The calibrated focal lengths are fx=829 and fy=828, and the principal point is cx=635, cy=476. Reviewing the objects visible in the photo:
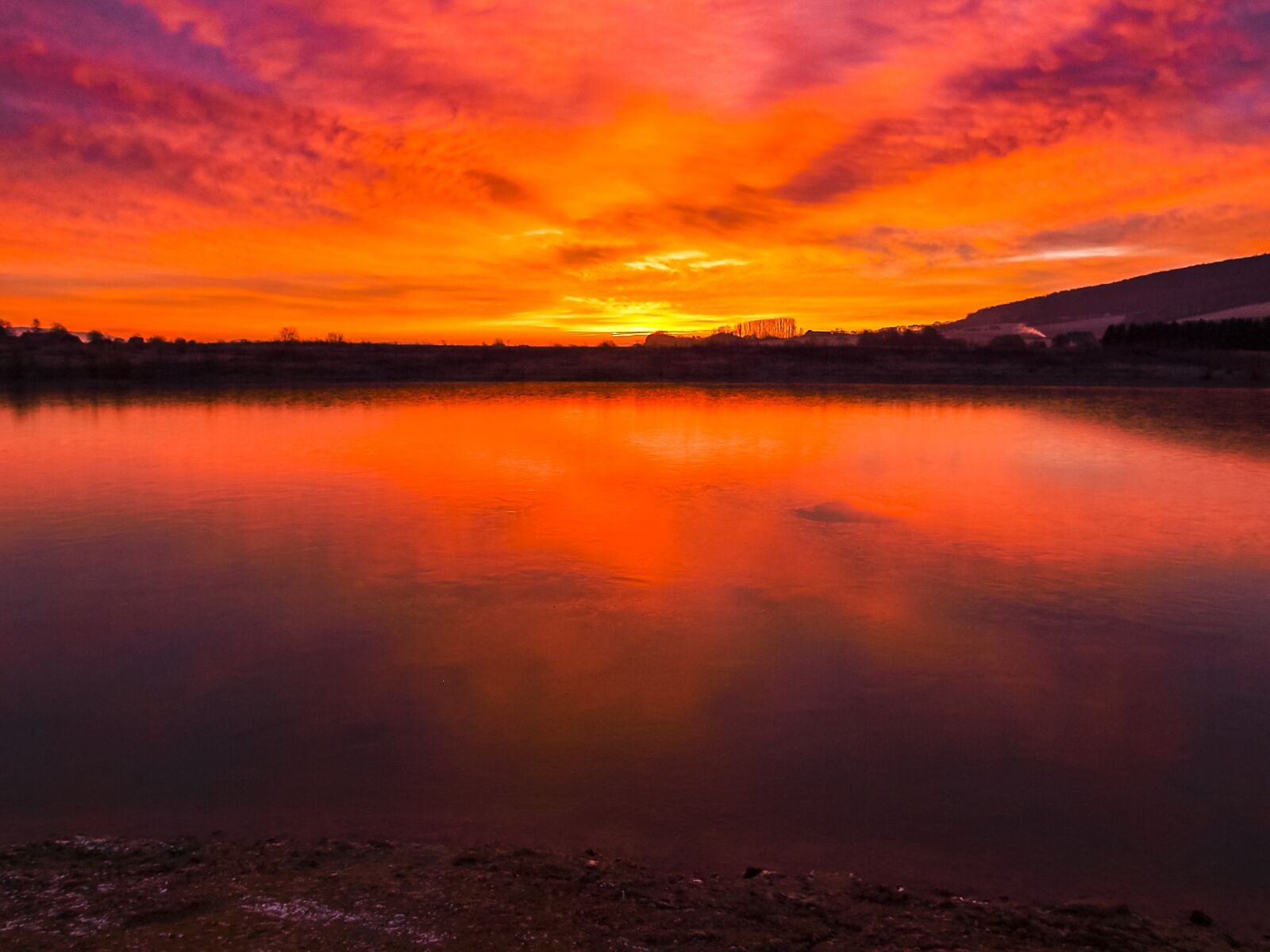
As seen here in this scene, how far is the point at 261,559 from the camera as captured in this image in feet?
34.5

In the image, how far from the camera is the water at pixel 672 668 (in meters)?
4.76

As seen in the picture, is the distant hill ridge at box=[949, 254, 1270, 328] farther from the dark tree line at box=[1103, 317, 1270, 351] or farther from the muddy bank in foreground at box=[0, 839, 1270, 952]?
the muddy bank in foreground at box=[0, 839, 1270, 952]

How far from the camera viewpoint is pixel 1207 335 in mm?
89250

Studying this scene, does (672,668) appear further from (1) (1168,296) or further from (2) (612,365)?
(1) (1168,296)

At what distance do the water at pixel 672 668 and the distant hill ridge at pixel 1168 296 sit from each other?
508ft

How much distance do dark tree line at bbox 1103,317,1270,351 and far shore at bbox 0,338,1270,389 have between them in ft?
72.9

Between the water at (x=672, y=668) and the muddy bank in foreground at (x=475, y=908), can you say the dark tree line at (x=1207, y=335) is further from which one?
the muddy bank in foreground at (x=475, y=908)

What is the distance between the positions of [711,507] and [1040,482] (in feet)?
23.8

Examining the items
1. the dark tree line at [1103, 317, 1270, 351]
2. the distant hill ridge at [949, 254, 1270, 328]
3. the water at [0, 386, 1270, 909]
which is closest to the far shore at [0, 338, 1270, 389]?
the dark tree line at [1103, 317, 1270, 351]

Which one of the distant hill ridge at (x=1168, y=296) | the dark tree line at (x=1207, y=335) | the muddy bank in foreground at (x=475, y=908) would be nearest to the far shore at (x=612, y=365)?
the dark tree line at (x=1207, y=335)

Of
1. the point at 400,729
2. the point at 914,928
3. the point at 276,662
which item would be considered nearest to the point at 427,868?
the point at 400,729

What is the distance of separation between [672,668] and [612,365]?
55008mm

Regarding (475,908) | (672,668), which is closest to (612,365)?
(672,668)

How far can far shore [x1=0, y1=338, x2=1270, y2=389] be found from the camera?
4962 centimetres
